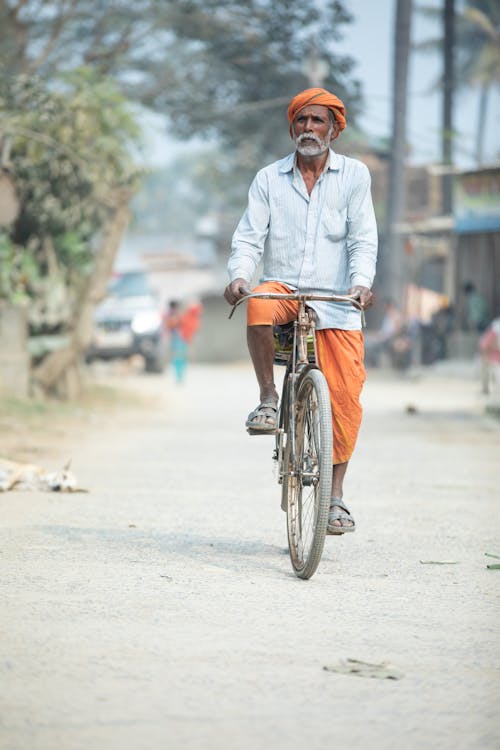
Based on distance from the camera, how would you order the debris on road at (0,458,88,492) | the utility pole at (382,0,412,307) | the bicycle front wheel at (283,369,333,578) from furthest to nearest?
the utility pole at (382,0,412,307) → the debris on road at (0,458,88,492) → the bicycle front wheel at (283,369,333,578)

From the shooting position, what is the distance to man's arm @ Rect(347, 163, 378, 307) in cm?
595

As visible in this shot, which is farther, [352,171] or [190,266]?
[190,266]

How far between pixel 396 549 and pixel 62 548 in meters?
1.63

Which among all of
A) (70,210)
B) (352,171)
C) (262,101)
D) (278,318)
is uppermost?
(262,101)

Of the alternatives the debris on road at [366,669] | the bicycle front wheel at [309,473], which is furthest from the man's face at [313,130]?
the debris on road at [366,669]

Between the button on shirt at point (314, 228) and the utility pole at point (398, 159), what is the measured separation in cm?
2524

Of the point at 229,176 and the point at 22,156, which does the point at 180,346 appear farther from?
the point at 229,176

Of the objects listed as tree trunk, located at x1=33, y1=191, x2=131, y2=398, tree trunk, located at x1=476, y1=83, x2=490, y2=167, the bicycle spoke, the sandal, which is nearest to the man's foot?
the bicycle spoke

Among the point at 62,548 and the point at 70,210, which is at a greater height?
the point at 70,210

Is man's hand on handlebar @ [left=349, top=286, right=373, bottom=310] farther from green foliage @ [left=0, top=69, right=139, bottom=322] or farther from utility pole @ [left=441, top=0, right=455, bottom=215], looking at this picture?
utility pole @ [left=441, top=0, right=455, bottom=215]

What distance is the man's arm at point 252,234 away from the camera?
5988 millimetres

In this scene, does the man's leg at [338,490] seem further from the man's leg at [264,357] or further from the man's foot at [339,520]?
the man's leg at [264,357]

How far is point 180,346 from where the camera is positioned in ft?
80.2

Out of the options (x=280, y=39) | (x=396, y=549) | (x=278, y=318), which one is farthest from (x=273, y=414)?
(x=280, y=39)
